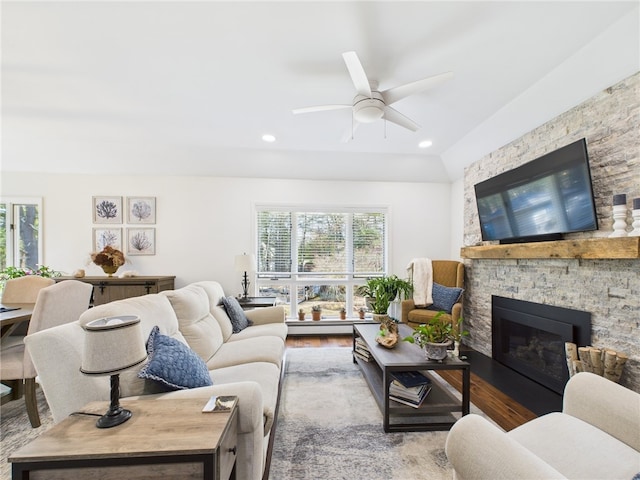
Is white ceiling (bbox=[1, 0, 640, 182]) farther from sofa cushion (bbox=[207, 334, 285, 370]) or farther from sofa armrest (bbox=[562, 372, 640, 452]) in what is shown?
sofa cushion (bbox=[207, 334, 285, 370])

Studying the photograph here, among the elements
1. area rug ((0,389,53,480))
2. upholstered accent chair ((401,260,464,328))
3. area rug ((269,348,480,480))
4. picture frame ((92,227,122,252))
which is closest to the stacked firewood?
area rug ((269,348,480,480))

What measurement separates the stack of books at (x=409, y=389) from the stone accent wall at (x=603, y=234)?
1.42m

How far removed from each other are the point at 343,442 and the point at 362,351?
1198 mm

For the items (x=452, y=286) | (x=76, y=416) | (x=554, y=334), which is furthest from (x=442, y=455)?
(x=452, y=286)

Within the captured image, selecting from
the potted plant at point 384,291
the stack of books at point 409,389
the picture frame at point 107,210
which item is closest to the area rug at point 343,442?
the stack of books at point 409,389

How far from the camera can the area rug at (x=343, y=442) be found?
1689mm

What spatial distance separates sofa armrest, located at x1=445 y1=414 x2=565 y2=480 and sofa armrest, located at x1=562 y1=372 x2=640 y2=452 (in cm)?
63

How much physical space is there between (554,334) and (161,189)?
17.6 ft

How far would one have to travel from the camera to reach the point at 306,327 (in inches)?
181

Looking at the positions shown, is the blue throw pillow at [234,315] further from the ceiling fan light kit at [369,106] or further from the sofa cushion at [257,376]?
the ceiling fan light kit at [369,106]

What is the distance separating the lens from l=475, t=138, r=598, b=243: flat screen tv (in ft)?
7.57

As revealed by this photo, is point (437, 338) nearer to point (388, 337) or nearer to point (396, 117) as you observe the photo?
point (388, 337)

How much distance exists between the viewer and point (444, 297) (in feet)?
13.2

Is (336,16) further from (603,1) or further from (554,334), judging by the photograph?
(554,334)
